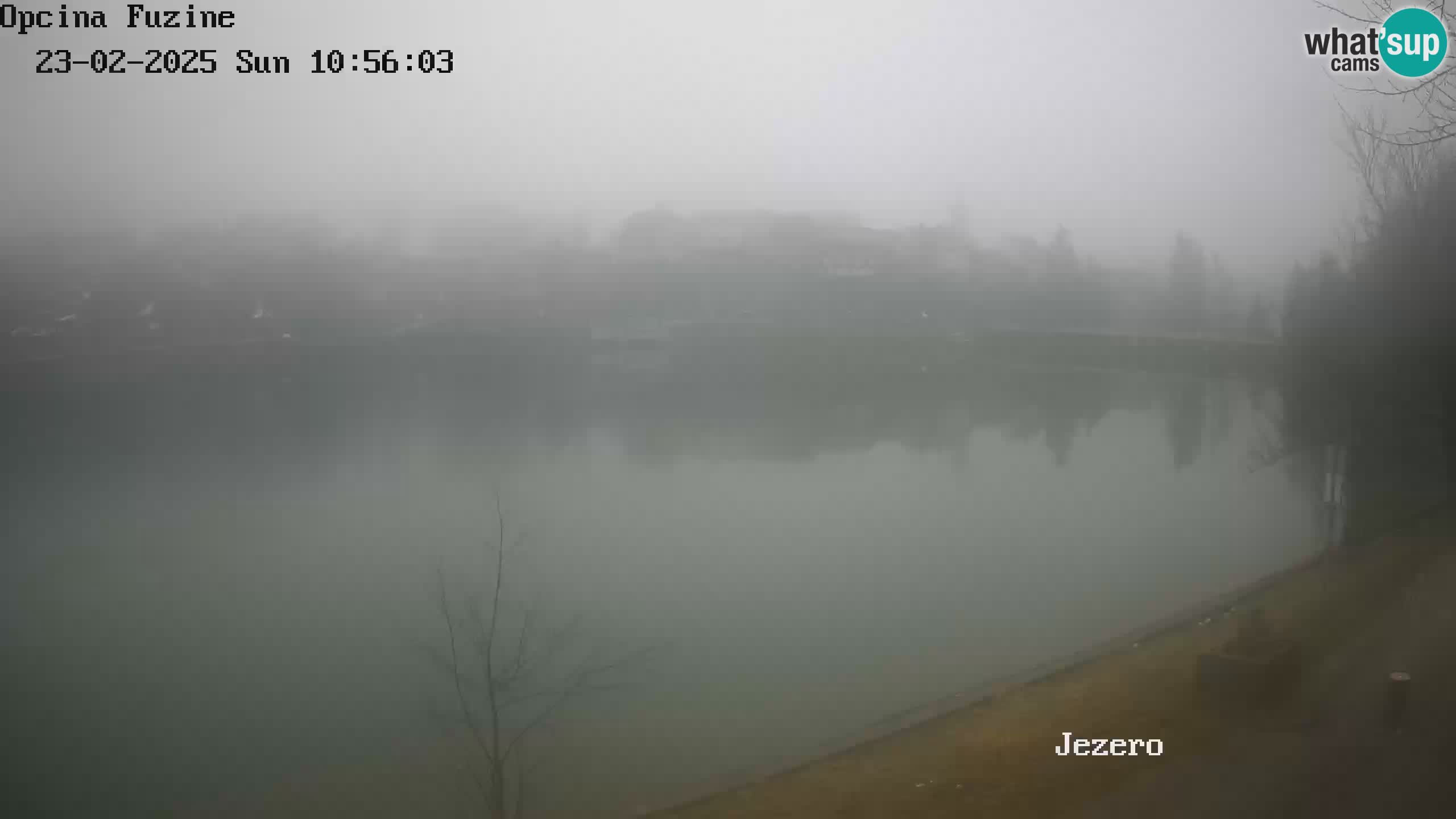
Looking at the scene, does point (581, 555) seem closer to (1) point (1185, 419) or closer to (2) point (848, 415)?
(1) point (1185, 419)

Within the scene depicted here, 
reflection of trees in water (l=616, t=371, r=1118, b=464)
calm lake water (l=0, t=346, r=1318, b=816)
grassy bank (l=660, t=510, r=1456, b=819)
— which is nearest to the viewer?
grassy bank (l=660, t=510, r=1456, b=819)

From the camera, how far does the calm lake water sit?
6.20 metres

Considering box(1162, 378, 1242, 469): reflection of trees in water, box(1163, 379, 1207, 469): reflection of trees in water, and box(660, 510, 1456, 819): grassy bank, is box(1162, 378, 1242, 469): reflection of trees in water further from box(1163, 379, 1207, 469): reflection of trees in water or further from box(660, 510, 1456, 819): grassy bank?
box(660, 510, 1456, 819): grassy bank

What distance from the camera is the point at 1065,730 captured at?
3.81 meters

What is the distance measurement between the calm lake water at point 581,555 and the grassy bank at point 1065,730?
3.25 feet

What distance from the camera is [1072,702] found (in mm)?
4457

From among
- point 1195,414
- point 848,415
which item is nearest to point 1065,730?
point 1195,414

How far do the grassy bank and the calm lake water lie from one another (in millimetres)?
990

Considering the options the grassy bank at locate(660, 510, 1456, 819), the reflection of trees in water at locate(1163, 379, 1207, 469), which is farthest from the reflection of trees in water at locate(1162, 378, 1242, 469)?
the grassy bank at locate(660, 510, 1456, 819)

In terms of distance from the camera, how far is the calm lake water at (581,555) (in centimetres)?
620

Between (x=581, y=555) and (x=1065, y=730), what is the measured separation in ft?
23.7

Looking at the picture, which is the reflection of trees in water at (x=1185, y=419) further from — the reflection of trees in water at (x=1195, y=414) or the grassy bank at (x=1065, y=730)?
the grassy bank at (x=1065, y=730)

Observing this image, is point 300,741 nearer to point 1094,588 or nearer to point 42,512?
point 42,512

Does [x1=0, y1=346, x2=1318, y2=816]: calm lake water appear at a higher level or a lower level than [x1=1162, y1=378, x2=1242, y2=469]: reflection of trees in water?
lower
